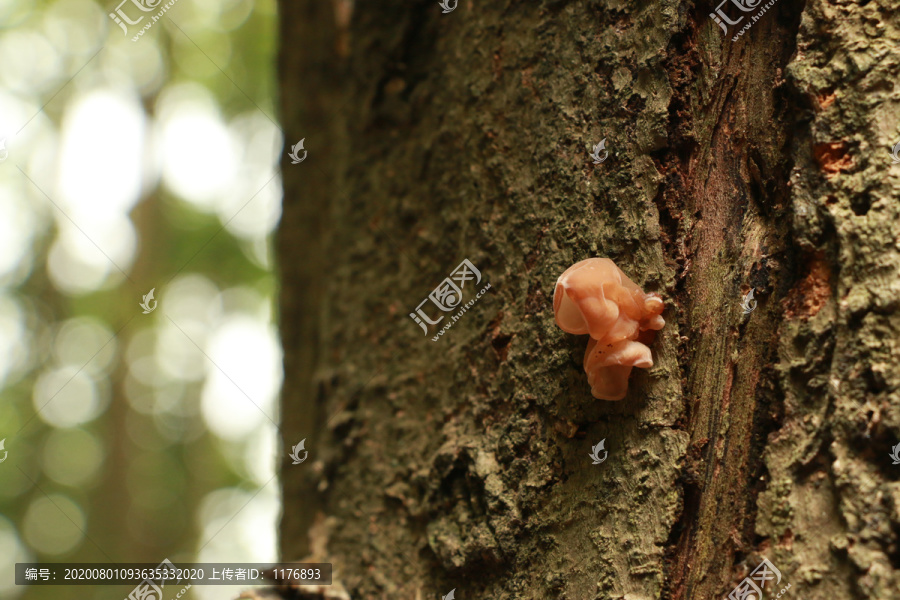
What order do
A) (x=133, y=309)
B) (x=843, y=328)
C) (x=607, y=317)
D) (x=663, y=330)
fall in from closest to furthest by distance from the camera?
(x=843, y=328)
(x=607, y=317)
(x=663, y=330)
(x=133, y=309)

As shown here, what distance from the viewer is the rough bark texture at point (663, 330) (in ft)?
4.49

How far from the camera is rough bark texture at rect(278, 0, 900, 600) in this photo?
4.49 ft

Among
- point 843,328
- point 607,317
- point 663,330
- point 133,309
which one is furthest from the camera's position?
point 133,309

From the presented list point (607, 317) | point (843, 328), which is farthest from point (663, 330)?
point (843, 328)

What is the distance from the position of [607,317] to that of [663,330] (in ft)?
0.74

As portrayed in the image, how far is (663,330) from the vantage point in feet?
5.44

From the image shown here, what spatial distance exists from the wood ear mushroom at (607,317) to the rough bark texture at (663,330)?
3.4 inches

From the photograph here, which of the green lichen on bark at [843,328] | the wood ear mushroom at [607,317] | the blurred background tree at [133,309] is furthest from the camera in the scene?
the blurred background tree at [133,309]

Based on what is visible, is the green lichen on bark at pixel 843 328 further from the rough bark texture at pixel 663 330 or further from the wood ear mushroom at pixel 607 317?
the wood ear mushroom at pixel 607 317

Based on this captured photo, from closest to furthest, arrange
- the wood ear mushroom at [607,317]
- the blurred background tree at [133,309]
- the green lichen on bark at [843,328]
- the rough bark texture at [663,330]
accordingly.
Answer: the green lichen on bark at [843,328], the rough bark texture at [663,330], the wood ear mushroom at [607,317], the blurred background tree at [133,309]

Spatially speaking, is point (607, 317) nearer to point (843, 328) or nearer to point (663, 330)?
point (663, 330)

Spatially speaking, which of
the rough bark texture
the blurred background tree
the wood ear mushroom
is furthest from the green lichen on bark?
the blurred background tree

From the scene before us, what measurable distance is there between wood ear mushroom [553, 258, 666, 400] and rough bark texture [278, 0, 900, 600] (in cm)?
9

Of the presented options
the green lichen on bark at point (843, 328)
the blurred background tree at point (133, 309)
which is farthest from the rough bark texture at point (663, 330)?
the blurred background tree at point (133, 309)
